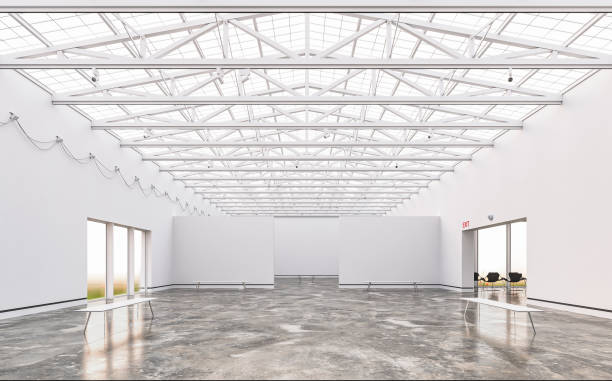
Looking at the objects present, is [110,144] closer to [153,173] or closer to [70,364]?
[153,173]

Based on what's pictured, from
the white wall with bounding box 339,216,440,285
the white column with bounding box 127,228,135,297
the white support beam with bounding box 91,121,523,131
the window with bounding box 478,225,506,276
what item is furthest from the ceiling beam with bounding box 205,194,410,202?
the white support beam with bounding box 91,121,523,131

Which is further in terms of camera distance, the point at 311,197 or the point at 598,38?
the point at 311,197

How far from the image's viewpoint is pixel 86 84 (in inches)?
473

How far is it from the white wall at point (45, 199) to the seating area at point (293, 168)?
0.17ft

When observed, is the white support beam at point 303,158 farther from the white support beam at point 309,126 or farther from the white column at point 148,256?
the white support beam at point 309,126

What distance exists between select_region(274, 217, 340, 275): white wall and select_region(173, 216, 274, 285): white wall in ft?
41.0

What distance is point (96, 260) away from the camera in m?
14.2

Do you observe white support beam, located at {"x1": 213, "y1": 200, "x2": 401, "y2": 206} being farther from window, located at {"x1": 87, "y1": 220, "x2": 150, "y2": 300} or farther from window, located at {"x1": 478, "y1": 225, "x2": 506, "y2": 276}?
window, located at {"x1": 87, "y1": 220, "x2": 150, "y2": 300}

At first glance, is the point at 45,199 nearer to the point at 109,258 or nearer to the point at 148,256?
the point at 109,258

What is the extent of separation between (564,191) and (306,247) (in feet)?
75.4

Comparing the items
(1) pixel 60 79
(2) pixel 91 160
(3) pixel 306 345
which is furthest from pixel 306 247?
(3) pixel 306 345

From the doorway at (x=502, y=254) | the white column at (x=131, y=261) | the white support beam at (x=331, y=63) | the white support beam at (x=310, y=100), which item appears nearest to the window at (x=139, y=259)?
the white column at (x=131, y=261)

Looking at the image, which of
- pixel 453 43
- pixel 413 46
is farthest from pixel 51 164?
pixel 453 43

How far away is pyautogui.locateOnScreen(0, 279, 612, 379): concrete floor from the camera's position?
209 inches
